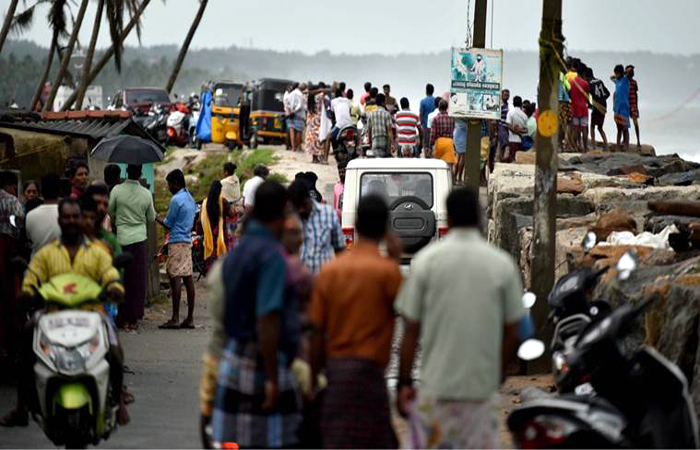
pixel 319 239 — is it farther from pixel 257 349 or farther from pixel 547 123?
pixel 257 349

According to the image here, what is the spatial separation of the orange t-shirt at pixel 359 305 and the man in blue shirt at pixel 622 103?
2280 cm

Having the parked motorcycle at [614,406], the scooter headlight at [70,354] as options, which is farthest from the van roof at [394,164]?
the parked motorcycle at [614,406]

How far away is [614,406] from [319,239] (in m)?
4.09

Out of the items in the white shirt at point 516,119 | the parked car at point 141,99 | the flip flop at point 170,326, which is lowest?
the flip flop at point 170,326

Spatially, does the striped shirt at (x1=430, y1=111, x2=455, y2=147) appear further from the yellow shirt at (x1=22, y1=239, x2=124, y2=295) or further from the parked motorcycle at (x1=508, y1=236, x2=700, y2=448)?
the parked motorcycle at (x1=508, y1=236, x2=700, y2=448)

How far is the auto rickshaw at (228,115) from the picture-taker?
42.4m

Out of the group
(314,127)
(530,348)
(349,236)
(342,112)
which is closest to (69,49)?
(314,127)

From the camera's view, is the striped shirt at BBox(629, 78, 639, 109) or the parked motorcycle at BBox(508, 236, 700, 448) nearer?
the parked motorcycle at BBox(508, 236, 700, 448)

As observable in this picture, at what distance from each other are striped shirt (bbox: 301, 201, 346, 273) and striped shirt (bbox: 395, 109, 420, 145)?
1759 centimetres

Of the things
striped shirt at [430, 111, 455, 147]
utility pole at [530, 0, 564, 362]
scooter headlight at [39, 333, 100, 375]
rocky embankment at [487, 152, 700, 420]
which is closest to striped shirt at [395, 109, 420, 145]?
striped shirt at [430, 111, 455, 147]

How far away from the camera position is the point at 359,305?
6.64m

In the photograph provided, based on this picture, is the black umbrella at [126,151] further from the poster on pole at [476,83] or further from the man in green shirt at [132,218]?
the poster on pole at [476,83]

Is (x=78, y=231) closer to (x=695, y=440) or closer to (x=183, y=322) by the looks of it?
(x=695, y=440)

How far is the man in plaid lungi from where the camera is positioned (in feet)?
21.8
